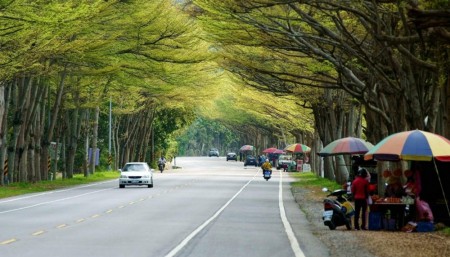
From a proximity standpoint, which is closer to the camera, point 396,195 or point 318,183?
point 396,195

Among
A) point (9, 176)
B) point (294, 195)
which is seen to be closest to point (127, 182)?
point (9, 176)

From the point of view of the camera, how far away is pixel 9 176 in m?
55.2

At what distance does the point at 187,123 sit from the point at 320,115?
1750 inches

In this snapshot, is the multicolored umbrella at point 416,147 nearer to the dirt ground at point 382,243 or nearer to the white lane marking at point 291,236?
the dirt ground at point 382,243

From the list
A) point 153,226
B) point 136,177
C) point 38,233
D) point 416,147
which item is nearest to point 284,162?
point 136,177

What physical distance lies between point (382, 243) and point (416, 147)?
2731mm

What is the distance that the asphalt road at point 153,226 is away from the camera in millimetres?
19578

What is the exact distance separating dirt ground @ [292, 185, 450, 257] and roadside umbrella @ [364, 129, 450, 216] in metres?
1.43

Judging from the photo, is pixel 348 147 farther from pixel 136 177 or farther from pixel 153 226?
pixel 136 177

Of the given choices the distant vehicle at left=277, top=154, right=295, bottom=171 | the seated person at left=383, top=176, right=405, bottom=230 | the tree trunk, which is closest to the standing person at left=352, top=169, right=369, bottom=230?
the seated person at left=383, top=176, right=405, bottom=230

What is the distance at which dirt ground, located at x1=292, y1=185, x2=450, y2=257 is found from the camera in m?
19.6

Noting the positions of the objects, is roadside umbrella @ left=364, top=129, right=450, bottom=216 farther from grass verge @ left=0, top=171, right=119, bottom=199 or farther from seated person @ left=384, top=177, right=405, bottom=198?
grass verge @ left=0, top=171, right=119, bottom=199

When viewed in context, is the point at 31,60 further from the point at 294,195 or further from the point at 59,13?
the point at 294,195

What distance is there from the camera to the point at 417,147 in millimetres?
23266
